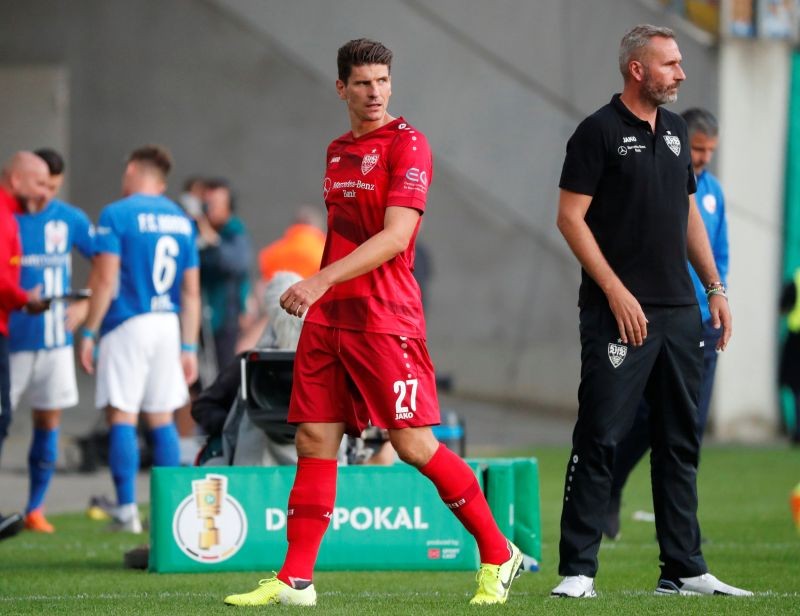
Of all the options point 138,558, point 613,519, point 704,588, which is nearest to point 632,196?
point 704,588

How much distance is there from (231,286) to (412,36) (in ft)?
14.4

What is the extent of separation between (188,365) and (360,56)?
4260 mm

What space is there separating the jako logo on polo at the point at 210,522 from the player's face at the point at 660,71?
264 cm

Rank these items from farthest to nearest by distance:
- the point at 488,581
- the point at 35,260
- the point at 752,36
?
the point at 752,36, the point at 35,260, the point at 488,581

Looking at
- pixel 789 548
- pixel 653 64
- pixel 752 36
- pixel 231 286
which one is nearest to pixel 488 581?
pixel 653 64

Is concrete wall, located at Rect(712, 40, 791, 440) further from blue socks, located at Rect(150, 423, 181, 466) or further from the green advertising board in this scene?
the green advertising board

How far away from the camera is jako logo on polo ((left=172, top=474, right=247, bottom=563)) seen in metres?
7.29

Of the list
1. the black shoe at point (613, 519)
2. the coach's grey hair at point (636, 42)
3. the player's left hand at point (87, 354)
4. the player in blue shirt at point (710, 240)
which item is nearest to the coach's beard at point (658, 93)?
the coach's grey hair at point (636, 42)

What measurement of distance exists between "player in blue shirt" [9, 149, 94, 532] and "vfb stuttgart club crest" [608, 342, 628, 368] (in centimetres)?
419

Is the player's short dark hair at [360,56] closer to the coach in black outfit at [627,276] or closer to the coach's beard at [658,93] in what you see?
the coach in black outfit at [627,276]

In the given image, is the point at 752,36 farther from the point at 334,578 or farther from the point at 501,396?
the point at 334,578

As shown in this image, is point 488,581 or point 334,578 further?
point 334,578

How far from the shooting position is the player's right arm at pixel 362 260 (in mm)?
5500

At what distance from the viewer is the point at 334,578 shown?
7191 millimetres
